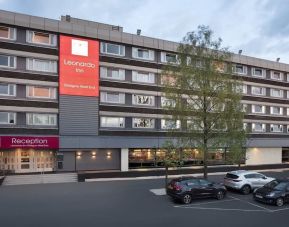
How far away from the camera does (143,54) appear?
1572 inches

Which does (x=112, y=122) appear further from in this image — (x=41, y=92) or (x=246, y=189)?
(x=246, y=189)

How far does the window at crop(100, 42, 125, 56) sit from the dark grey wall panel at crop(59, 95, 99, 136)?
5526 millimetres

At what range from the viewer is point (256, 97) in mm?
47875

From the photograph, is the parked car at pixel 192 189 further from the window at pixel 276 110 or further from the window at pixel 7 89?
the window at pixel 276 110

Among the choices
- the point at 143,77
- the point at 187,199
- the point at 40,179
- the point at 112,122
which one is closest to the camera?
the point at 187,199

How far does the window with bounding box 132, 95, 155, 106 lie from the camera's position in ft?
128

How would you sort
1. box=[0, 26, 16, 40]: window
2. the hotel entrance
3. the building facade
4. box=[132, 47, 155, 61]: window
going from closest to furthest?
the hotel entrance < box=[0, 26, 16, 40]: window < the building facade < box=[132, 47, 155, 61]: window

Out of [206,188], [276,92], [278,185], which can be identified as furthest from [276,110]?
[206,188]

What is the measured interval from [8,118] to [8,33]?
8219mm

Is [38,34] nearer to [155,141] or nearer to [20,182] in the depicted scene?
[20,182]

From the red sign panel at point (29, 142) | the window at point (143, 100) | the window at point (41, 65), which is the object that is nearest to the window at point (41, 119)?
the red sign panel at point (29, 142)

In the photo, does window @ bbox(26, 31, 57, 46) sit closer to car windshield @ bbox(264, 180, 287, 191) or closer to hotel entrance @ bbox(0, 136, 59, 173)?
hotel entrance @ bbox(0, 136, 59, 173)

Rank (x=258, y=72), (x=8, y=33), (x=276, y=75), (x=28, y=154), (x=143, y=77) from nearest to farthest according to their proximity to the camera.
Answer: (x=8, y=33) < (x=28, y=154) < (x=143, y=77) < (x=258, y=72) < (x=276, y=75)

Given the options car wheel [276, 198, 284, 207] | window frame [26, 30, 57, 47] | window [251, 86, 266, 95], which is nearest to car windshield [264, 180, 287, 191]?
car wheel [276, 198, 284, 207]
